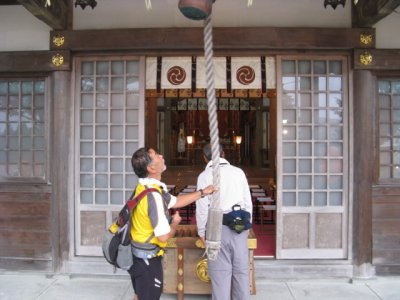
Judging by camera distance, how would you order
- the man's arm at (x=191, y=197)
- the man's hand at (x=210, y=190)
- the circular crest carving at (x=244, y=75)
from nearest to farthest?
the man's hand at (x=210, y=190)
the man's arm at (x=191, y=197)
the circular crest carving at (x=244, y=75)

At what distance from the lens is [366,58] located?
5.65 meters

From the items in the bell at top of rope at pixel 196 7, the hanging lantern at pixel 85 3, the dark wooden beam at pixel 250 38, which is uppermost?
the hanging lantern at pixel 85 3

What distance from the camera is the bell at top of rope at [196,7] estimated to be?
266 cm

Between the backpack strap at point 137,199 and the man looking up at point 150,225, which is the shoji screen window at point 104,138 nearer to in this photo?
the man looking up at point 150,225

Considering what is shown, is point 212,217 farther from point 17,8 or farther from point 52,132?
point 17,8

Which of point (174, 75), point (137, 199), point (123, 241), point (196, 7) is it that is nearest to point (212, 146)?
point (137, 199)

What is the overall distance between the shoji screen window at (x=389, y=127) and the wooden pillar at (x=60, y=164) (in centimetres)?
465

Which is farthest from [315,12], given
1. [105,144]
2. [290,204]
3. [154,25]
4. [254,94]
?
[254,94]

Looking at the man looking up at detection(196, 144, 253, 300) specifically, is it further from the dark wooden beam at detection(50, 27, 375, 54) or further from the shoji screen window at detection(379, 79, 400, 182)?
the shoji screen window at detection(379, 79, 400, 182)

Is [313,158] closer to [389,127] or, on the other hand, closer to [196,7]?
[389,127]

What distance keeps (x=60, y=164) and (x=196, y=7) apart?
3.98 meters

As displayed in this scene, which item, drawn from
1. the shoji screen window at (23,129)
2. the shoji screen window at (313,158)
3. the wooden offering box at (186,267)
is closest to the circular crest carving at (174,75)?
the shoji screen window at (313,158)

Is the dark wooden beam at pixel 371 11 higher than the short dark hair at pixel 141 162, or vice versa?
the dark wooden beam at pixel 371 11

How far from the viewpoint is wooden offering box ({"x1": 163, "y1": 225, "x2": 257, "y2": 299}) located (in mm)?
4992
